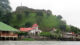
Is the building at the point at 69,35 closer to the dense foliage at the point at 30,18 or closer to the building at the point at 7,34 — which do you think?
the building at the point at 7,34

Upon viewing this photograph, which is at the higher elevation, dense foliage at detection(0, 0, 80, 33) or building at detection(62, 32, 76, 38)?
dense foliage at detection(0, 0, 80, 33)

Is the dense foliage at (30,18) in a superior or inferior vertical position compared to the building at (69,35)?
superior

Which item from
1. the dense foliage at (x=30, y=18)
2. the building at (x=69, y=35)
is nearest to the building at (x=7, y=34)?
the building at (x=69, y=35)

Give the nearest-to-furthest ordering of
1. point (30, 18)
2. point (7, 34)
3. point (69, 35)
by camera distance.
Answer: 1. point (30, 18)
2. point (7, 34)
3. point (69, 35)

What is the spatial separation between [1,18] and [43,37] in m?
4.59

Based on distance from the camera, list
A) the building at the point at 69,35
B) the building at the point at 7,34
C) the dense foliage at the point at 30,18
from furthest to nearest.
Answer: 1. the building at the point at 69,35
2. the building at the point at 7,34
3. the dense foliage at the point at 30,18

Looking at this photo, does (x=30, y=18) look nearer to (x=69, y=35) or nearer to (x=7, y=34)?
(x=7, y=34)

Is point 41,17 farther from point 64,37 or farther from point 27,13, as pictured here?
point 64,37

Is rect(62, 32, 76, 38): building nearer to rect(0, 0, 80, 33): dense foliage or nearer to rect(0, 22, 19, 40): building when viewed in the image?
rect(0, 22, 19, 40): building

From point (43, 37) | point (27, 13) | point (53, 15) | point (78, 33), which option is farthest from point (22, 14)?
A: point (78, 33)

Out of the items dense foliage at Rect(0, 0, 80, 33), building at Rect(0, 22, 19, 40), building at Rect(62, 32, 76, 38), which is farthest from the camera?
building at Rect(62, 32, 76, 38)

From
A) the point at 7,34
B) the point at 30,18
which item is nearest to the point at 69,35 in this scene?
the point at 7,34

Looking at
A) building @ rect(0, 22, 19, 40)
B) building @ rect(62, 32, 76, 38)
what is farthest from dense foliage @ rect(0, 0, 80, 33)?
building @ rect(62, 32, 76, 38)

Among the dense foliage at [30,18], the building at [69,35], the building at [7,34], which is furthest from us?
the building at [69,35]
